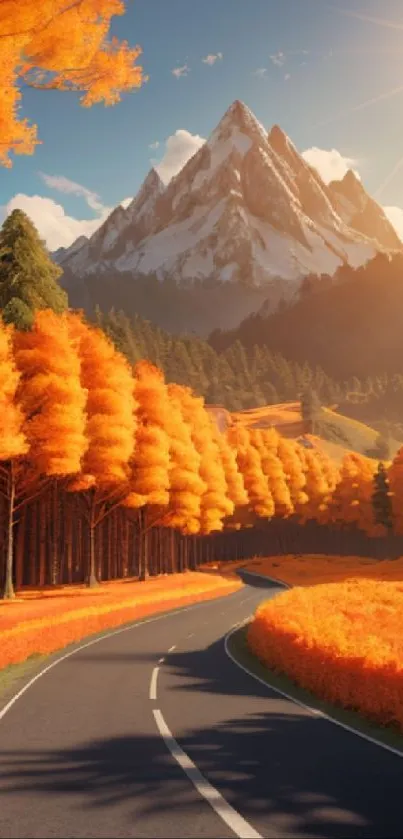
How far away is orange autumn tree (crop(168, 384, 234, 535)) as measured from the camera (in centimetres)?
6944

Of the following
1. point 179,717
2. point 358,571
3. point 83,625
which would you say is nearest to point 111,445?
point 83,625

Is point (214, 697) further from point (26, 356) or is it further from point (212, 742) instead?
point (26, 356)

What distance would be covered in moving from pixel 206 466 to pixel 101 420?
28803mm

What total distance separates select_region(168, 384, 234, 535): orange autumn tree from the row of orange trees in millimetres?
90

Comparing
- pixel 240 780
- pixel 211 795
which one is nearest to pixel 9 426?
pixel 240 780

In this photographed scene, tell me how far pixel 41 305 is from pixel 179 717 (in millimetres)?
34933

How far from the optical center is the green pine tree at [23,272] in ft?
143

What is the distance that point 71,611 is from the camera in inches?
1158

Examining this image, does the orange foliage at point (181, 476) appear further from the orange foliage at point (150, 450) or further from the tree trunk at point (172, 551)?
the tree trunk at point (172, 551)

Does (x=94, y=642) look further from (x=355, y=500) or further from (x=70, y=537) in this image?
(x=355, y=500)

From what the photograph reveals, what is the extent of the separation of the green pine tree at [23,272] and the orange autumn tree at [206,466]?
78.1 feet

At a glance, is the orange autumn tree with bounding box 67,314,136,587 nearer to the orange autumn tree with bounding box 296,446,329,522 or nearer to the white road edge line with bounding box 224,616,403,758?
the white road edge line with bounding box 224,616,403,758

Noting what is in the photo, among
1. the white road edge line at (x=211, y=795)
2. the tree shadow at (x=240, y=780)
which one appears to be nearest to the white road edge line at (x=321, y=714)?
the tree shadow at (x=240, y=780)

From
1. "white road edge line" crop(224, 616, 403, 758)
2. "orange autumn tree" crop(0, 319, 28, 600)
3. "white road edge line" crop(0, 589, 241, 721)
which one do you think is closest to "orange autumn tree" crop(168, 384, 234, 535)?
"white road edge line" crop(0, 589, 241, 721)
